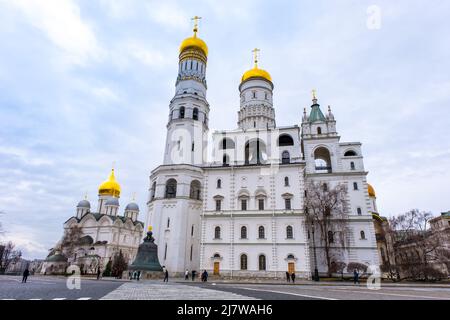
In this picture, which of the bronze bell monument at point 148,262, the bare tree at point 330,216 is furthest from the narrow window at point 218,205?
the bare tree at point 330,216

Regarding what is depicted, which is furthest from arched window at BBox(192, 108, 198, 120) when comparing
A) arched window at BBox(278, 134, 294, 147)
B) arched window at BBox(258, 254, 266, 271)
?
arched window at BBox(258, 254, 266, 271)

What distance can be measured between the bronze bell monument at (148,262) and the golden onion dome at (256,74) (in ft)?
92.8

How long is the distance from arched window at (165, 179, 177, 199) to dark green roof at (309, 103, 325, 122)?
20.9m

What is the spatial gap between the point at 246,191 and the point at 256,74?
21.1 meters

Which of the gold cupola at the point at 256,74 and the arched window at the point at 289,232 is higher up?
the gold cupola at the point at 256,74

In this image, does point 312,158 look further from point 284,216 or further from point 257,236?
point 257,236

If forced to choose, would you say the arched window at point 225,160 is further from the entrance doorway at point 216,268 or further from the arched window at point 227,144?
the entrance doorway at point 216,268

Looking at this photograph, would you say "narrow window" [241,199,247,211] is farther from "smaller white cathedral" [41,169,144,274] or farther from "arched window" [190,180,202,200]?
→ "smaller white cathedral" [41,169,144,274]

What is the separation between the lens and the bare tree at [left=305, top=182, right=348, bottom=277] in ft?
99.5

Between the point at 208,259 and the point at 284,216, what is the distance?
31.6 ft

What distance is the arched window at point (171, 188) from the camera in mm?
35625

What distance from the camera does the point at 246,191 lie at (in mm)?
32250
